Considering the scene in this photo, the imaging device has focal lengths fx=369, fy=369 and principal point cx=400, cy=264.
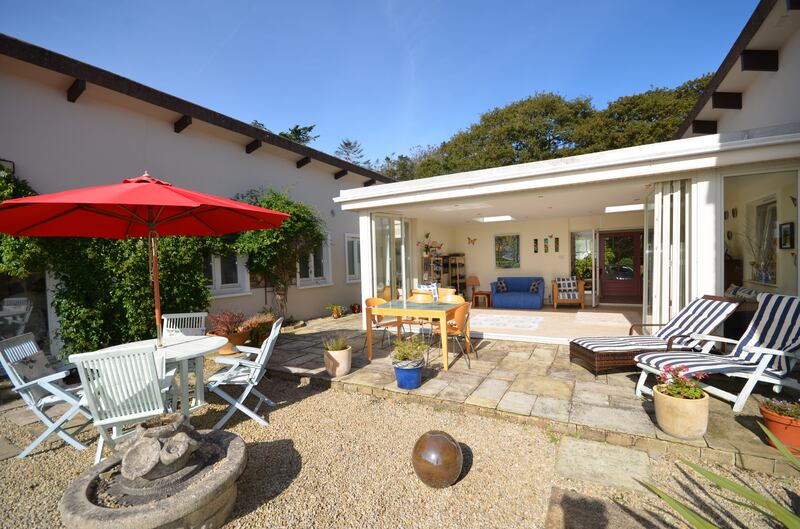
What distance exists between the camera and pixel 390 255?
8.18 metres

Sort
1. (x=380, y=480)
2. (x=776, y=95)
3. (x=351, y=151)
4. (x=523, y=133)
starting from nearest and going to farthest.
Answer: (x=380, y=480) → (x=776, y=95) → (x=523, y=133) → (x=351, y=151)

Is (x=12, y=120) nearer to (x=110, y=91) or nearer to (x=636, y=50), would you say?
(x=110, y=91)

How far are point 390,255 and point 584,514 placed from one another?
626 cm

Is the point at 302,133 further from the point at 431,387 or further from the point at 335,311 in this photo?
the point at 431,387

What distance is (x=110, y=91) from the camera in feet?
18.2

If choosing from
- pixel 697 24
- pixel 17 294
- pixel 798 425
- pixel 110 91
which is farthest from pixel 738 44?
pixel 17 294

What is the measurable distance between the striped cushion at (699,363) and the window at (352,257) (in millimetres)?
8102

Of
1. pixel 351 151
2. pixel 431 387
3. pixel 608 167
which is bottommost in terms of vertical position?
pixel 431 387

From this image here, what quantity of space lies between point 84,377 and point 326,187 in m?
8.36

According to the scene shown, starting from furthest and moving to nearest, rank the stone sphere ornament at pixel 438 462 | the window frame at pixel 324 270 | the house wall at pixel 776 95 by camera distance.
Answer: the window frame at pixel 324 270, the house wall at pixel 776 95, the stone sphere ornament at pixel 438 462

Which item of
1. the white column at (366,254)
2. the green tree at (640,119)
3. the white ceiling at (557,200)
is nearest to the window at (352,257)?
the white ceiling at (557,200)

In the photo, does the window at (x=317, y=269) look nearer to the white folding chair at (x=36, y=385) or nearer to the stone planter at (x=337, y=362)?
the stone planter at (x=337, y=362)

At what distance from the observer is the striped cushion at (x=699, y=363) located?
3.40m

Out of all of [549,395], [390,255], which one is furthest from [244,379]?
[390,255]
